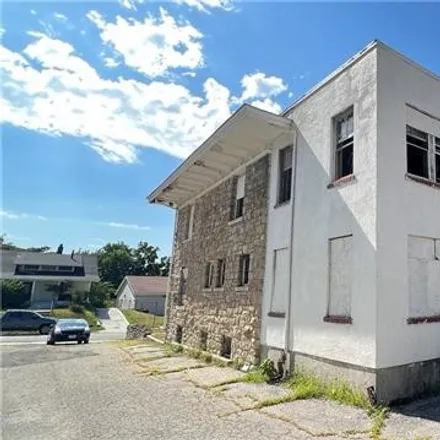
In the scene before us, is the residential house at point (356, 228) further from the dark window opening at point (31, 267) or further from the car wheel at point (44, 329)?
the dark window opening at point (31, 267)

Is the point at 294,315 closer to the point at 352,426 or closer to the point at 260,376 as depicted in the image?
the point at 260,376

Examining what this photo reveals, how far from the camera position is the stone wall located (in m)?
11.7

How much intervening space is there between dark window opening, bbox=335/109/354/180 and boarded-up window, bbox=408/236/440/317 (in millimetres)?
2159

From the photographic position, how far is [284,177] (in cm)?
1160

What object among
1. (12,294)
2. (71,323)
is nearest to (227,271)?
(71,323)

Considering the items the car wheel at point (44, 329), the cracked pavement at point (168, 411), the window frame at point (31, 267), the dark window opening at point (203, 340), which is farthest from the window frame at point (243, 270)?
the window frame at point (31, 267)

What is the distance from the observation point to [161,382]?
988 cm

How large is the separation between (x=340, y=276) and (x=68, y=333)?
61.2 ft

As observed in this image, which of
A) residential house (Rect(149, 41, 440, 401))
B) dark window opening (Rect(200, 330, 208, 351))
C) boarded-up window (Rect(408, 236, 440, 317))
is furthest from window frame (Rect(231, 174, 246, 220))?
boarded-up window (Rect(408, 236, 440, 317))

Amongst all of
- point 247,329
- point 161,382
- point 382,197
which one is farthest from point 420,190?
point 161,382

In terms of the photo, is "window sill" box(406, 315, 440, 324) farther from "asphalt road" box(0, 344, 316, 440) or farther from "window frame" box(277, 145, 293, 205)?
"window frame" box(277, 145, 293, 205)

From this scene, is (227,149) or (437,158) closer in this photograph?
(437,158)

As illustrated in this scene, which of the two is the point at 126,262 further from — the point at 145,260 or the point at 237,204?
the point at 237,204

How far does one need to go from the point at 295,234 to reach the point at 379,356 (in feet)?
12.4
